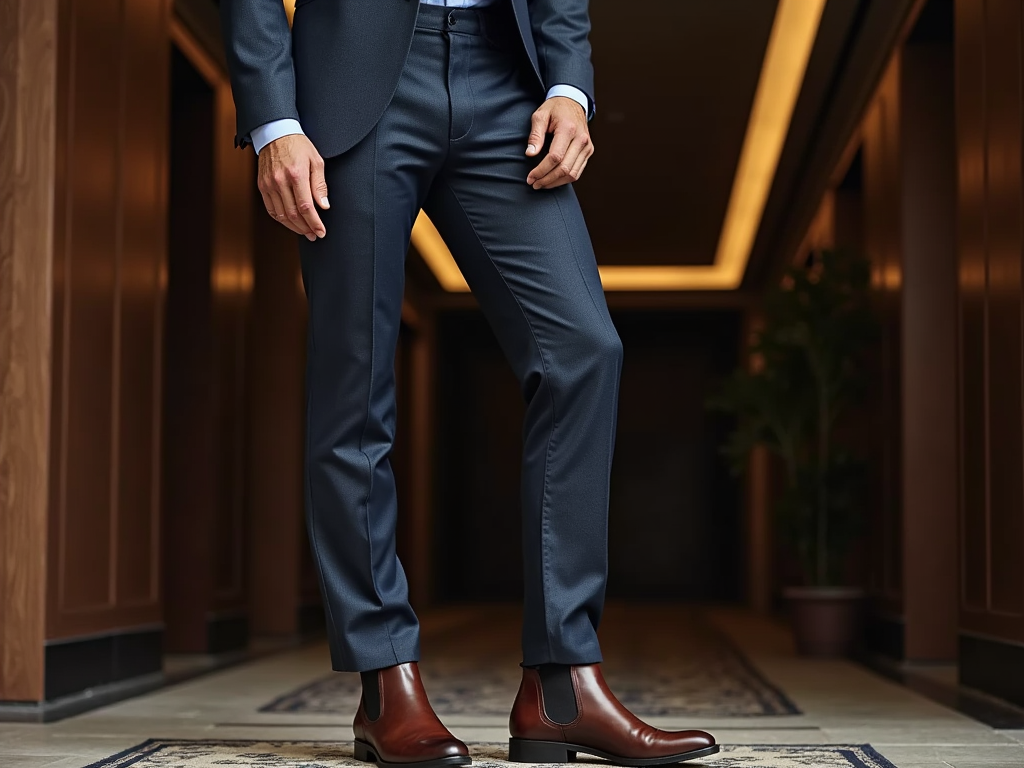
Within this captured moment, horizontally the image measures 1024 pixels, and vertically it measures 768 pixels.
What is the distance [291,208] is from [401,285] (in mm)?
162

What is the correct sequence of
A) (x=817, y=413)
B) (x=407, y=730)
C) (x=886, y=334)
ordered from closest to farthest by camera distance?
(x=407, y=730), (x=886, y=334), (x=817, y=413)

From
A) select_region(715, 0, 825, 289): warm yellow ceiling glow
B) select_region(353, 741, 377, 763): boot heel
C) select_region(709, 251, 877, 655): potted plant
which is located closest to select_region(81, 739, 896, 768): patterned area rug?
select_region(353, 741, 377, 763): boot heel

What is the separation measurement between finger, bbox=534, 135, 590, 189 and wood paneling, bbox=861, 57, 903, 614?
9.14ft

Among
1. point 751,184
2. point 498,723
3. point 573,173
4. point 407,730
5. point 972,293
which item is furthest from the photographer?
A: point 751,184

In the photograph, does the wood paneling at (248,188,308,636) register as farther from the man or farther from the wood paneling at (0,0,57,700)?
the man

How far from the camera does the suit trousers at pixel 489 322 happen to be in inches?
54.2

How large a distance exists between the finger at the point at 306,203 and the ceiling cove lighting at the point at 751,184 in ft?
7.76

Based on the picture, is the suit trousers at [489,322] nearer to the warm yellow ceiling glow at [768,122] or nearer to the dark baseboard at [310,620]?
the warm yellow ceiling glow at [768,122]

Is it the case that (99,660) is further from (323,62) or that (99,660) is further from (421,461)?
(421,461)

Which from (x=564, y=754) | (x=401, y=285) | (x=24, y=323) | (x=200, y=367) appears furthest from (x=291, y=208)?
(x=200, y=367)

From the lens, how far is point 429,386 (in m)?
8.66

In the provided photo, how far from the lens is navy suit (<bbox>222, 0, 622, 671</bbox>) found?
1.38 meters

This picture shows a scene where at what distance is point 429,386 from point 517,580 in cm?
171

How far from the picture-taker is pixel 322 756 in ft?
4.98
